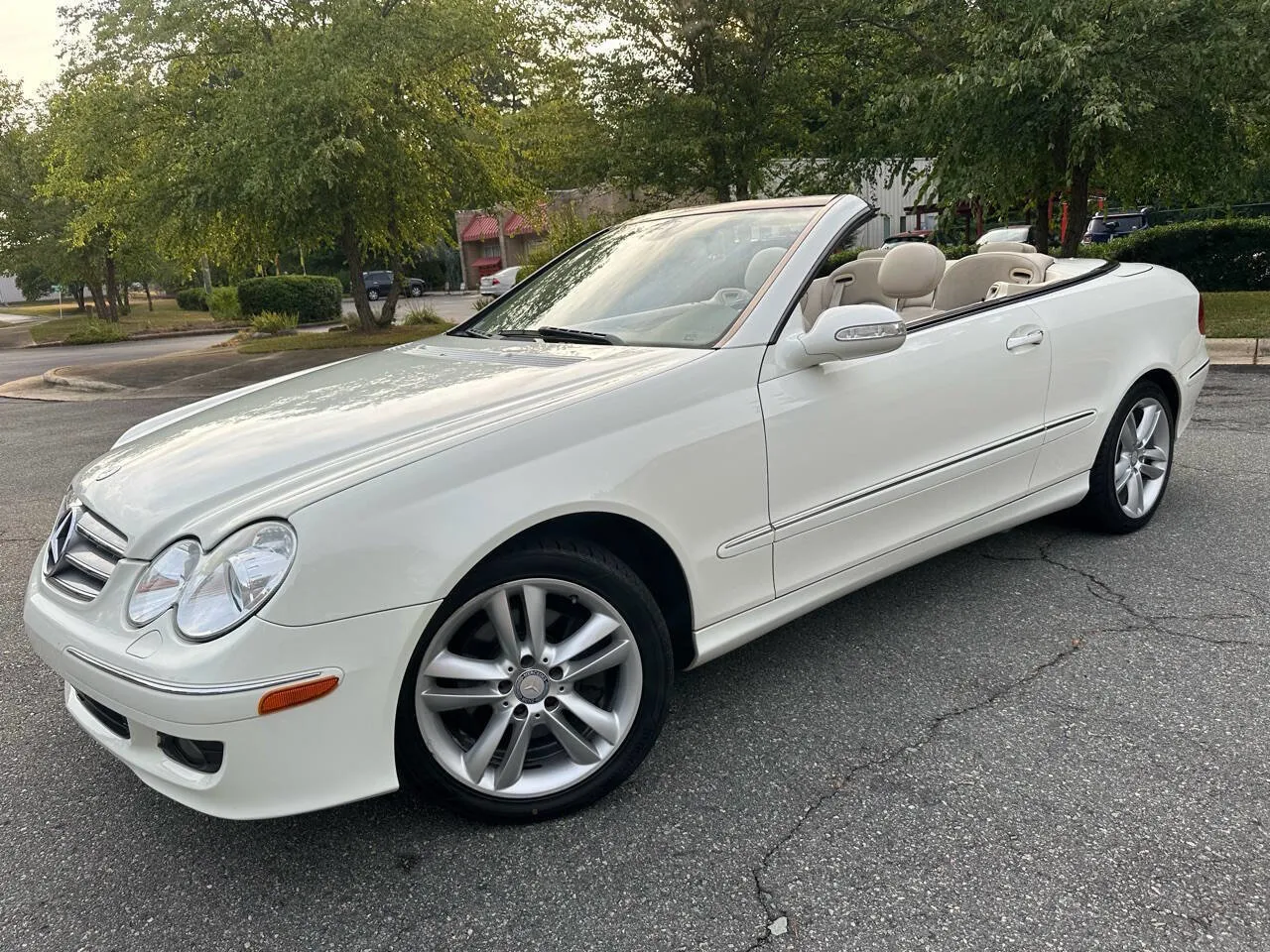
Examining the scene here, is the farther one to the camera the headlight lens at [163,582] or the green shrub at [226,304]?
the green shrub at [226,304]

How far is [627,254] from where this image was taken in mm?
3656

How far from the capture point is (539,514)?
2.25 m

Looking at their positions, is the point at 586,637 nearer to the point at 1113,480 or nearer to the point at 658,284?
the point at 658,284

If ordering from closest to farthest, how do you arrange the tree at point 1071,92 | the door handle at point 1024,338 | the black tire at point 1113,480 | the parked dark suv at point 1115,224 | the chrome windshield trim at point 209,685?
the chrome windshield trim at point 209,685 < the door handle at point 1024,338 < the black tire at point 1113,480 < the tree at point 1071,92 < the parked dark suv at point 1115,224

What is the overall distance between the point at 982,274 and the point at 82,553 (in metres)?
3.59

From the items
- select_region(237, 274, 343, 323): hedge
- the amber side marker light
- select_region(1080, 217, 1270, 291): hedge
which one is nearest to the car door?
the amber side marker light

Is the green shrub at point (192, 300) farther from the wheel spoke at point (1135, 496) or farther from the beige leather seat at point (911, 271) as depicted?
the wheel spoke at point (1135, 496)

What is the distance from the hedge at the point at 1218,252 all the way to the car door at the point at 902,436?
40.0 feet

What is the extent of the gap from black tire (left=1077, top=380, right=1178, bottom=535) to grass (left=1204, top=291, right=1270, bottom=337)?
5.60 metres

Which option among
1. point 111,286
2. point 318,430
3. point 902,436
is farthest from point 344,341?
point 111,286

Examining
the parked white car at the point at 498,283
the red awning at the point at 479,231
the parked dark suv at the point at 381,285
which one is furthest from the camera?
the parked dark suv at the point at 381,285

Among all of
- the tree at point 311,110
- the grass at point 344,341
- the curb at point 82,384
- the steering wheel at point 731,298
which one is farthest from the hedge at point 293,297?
the steering wheel at point 731,298

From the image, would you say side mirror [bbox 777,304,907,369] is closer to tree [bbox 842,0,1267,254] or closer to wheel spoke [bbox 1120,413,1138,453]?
wheel spoke [bbox 1120,413,1138,453]

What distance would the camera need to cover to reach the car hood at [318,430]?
7.18 ft
